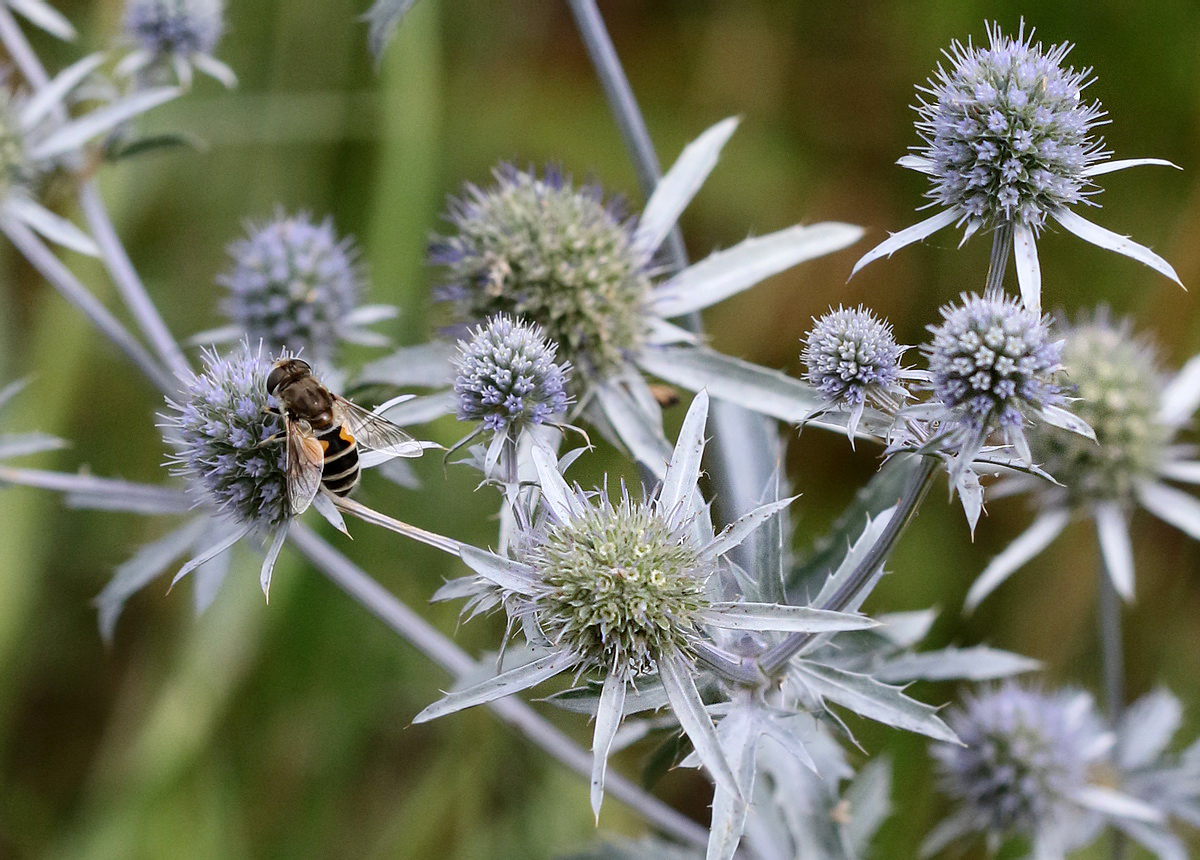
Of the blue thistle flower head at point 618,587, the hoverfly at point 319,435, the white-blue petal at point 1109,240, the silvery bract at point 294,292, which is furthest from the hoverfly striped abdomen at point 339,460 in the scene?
the white-blue petal at point 1109,240

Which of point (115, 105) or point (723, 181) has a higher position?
point (723, 181)

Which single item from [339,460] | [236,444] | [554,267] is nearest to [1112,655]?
[554,267]

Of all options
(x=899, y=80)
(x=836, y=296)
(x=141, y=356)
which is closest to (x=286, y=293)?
(x=141, y=356)

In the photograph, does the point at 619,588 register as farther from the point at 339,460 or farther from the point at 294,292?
the point at 294,292

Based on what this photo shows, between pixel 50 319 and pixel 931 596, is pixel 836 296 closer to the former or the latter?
pixel 931 596

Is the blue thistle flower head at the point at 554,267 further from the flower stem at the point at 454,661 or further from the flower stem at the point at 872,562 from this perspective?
the flower stem at the point at 872,562

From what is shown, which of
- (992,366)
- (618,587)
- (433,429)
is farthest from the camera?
(433,429)
